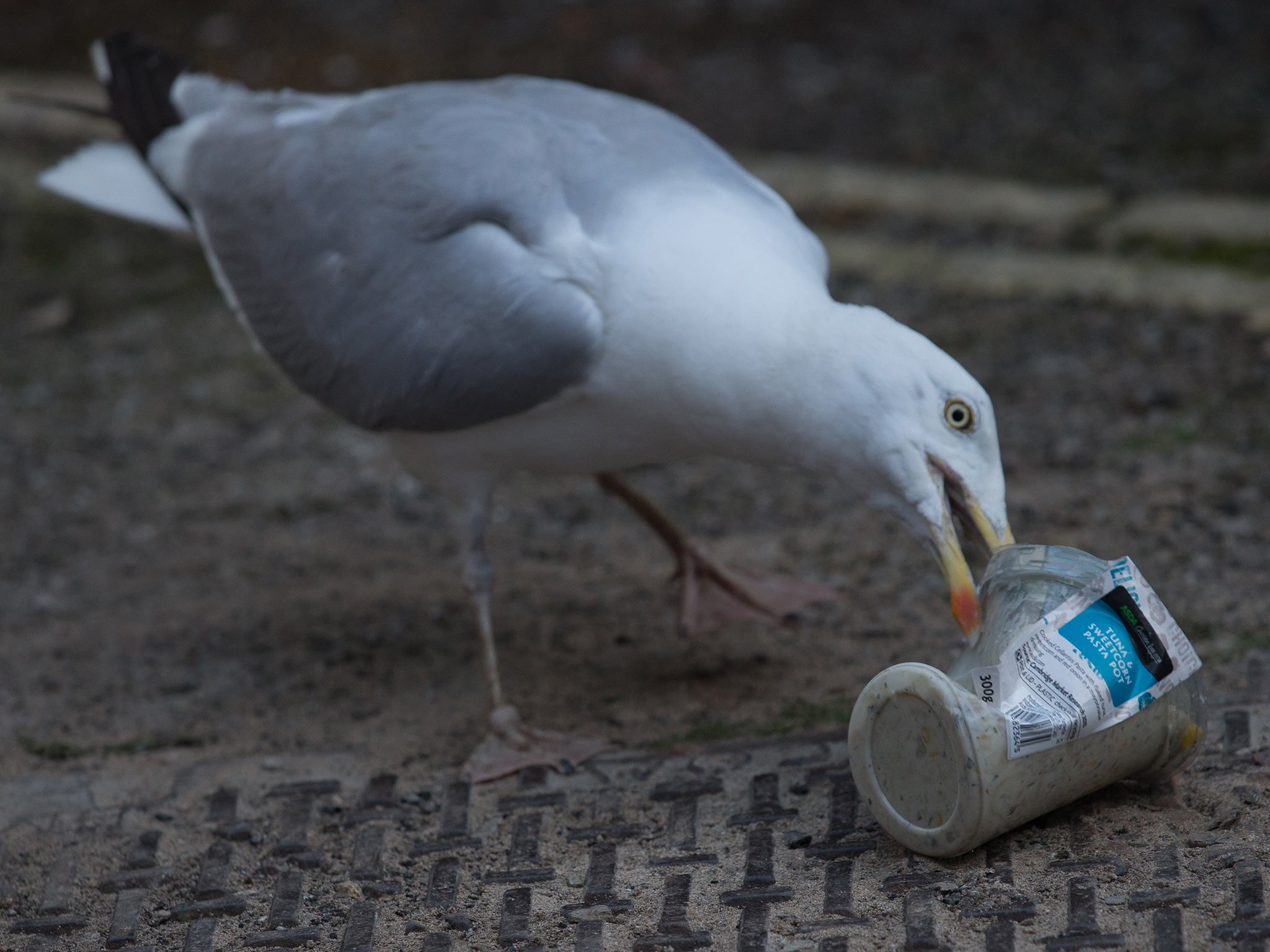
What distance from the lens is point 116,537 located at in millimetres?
4461

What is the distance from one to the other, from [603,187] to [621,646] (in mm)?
1218

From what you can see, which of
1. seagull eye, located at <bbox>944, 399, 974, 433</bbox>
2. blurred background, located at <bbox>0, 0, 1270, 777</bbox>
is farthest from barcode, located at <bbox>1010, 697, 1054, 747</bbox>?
blurred background, located at <bbox>0, 0, 1270, 777</bbox>

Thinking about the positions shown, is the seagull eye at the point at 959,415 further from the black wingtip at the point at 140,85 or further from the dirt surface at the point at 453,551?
the black wingtip at the point at 140,85

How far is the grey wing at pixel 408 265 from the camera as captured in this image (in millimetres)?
2986

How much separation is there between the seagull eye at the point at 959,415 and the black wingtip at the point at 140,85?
2.41m

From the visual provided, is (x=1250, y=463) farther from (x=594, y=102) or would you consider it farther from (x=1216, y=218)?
(x=594, y=102)

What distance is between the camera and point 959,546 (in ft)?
8.36

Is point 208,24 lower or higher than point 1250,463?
lower

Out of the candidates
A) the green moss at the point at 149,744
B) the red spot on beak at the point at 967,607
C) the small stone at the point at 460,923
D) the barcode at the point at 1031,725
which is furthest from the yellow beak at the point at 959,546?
the green moss at the point at 149,744

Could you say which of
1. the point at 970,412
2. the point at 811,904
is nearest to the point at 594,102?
the point at 970,412

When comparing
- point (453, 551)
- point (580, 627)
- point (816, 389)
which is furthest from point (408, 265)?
point (453, 551)

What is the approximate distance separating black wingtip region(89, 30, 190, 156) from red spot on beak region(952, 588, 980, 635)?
2562 mm

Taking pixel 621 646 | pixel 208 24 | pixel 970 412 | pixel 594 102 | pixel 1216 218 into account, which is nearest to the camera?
pixel 970 412

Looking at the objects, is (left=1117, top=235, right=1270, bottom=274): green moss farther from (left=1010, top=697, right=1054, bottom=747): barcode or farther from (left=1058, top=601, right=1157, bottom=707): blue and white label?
(left=1010, top=697, right=1054, bottom=747): barcode
